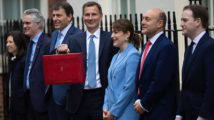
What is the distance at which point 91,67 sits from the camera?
7.40m

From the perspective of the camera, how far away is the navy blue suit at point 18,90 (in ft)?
29.4

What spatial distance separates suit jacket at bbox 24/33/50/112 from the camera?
27.5 feet

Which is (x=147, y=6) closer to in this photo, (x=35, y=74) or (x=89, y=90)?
(x=35, y=74)

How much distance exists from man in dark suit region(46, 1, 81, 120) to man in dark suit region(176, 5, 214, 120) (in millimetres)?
2252

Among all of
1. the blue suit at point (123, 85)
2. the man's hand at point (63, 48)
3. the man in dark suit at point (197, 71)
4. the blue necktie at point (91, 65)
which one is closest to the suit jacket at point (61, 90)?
the man's hand at point (63, 48)

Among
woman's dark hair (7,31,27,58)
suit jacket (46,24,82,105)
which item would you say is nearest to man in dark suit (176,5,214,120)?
suit jacket (46,24,82,105)

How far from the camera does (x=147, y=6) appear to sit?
467 inches

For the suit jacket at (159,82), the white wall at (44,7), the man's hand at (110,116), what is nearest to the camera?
the suit jacket at (159,82)

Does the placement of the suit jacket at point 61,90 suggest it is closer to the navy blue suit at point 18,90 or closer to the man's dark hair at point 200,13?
the navy blue suit at point 18,90

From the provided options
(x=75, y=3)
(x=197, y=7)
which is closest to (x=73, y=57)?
(x=197, y=7)

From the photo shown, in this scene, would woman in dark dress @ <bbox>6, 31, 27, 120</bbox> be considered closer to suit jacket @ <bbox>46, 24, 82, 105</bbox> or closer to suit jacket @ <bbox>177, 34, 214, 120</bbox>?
suit jacket @ <bbox>46, 24, 82, 105</bbox>

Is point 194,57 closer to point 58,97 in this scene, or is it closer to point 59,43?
point 58,97

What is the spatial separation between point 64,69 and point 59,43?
28.6 inches

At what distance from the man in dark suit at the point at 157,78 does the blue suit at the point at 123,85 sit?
0.21 meters
